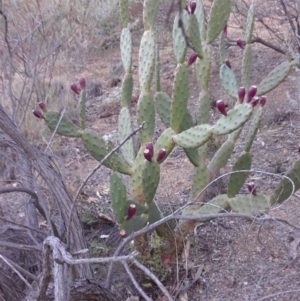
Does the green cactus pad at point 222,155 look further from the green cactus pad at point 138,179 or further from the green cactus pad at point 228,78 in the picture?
the green cactus pad at point 228,78

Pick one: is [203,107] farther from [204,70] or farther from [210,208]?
[210,208]

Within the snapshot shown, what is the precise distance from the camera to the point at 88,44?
968 cm

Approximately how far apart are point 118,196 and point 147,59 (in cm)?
93

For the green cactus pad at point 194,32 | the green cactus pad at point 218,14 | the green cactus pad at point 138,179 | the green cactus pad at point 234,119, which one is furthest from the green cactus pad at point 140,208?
the green cactus pad at point 218,14

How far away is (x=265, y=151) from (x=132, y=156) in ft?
7.26

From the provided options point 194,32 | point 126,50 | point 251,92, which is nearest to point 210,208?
point 251,92

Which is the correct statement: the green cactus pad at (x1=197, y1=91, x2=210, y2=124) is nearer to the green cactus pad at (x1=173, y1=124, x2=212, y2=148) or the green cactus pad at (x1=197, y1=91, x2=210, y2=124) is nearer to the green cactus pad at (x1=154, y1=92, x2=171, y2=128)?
the green cactus pad at (x1=154, y1=92, x2=171, y2=128)

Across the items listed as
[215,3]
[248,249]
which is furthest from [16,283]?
[215,3]

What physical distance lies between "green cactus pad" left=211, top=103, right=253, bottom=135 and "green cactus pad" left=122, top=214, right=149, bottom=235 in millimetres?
688

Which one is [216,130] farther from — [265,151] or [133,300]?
[265,151]

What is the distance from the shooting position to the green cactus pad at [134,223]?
318 centimetres

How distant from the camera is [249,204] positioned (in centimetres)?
338

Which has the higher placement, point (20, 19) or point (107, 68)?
point (20, 19)

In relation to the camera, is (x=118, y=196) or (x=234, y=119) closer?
Result: (x=234, y=119)
